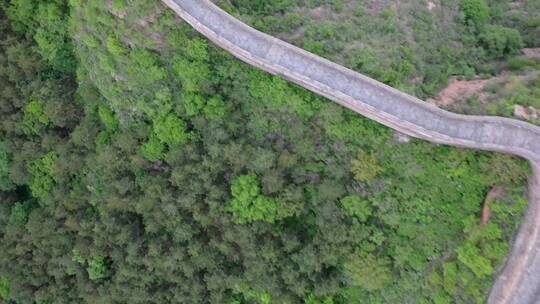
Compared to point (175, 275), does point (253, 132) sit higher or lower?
higher

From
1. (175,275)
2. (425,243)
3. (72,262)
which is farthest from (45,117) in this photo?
(425,243)

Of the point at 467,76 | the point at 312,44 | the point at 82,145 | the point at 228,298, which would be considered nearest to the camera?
the point at 312,44

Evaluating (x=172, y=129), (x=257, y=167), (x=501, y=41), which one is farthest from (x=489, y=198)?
(x=172, y=129)

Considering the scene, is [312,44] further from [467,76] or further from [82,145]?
[82,145]

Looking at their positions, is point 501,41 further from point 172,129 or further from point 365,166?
point 172,129

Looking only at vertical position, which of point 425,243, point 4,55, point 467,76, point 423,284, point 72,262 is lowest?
point 72,262

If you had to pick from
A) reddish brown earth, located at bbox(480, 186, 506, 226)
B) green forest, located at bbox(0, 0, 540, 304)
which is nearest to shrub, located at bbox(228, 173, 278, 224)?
green forest, located at bbox(0, 0, 540, 304)

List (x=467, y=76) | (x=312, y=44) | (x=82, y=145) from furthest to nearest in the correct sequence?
(x=82, y=145) → (x=467, y=76) → (x=312, y=44)
